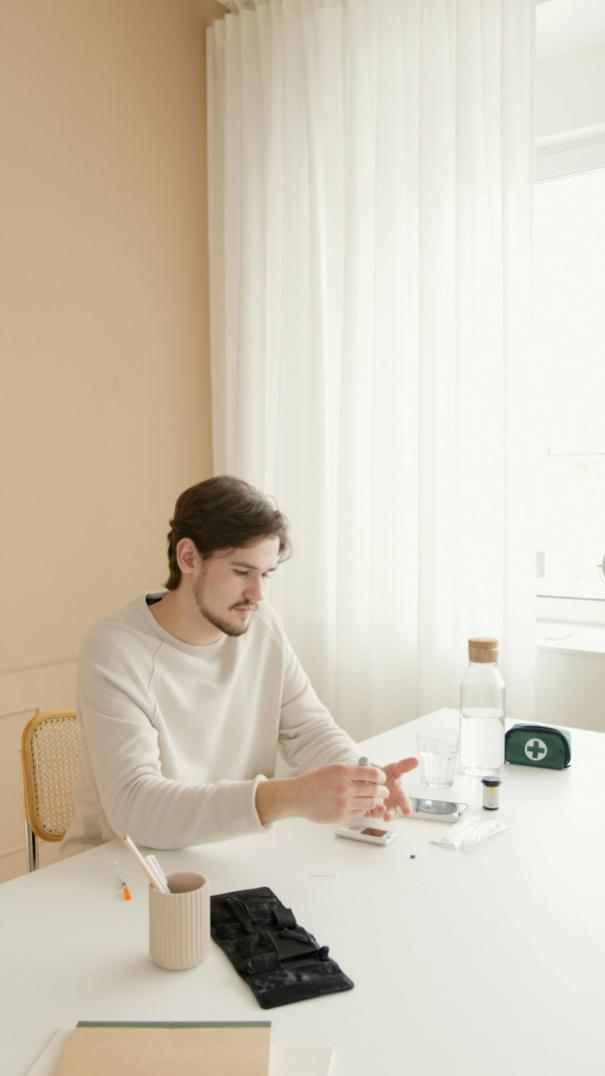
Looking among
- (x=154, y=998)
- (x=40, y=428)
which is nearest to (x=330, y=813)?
(x=154, y=998)

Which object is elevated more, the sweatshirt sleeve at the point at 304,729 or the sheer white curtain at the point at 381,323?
the sheer white curtain at the point at 381,323

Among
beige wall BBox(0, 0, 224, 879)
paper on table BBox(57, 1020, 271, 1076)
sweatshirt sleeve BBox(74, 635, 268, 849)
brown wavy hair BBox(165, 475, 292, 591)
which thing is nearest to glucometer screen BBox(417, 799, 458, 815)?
sweatshirt sleeve BBox(74, 635, 268, 849)

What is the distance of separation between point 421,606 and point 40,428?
1.31 meters

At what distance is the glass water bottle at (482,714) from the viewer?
6.12 ft

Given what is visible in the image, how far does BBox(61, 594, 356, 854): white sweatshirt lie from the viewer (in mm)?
1468

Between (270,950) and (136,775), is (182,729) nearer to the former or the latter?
(136,775)


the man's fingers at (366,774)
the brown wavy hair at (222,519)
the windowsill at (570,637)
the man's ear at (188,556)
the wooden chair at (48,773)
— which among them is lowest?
the wooden chair at (48,773)

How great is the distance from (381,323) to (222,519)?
4.88 ft

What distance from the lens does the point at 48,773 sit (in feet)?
6.50

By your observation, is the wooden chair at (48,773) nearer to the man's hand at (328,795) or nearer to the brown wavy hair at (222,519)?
the brown wavy hair at (222,519)

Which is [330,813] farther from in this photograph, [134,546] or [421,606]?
[134,546]

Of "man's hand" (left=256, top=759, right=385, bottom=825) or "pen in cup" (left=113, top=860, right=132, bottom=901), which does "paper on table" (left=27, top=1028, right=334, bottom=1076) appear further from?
"man's hand" (left=256, top=759, right=385, bottom=825)

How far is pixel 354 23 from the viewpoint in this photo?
3.07m

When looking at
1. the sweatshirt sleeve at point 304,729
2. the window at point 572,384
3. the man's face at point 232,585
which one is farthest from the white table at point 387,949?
the window at point 572,384
